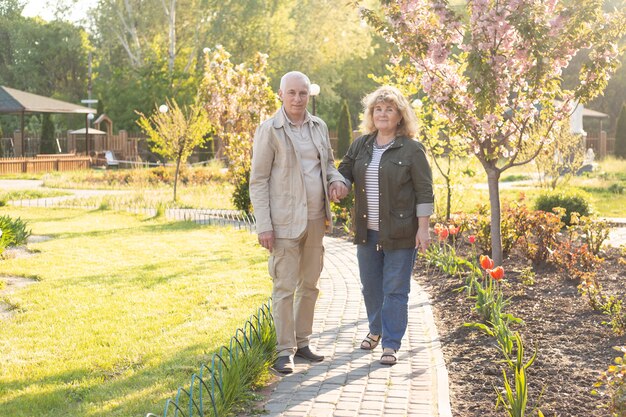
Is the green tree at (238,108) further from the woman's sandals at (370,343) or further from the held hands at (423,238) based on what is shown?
the held hands at (423,238)

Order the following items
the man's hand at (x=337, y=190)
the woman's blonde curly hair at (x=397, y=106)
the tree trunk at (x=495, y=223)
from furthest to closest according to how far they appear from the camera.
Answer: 1. the tree trunk at (x=495, y=223)
2. the woman's blonde curly hair at (x=397, y=106)
3. the man's hand at (x=337, y=190)

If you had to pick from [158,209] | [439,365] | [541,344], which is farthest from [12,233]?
[541,344]

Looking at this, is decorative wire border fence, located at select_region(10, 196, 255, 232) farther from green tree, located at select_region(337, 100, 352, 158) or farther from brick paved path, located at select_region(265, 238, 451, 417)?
green tree, located at select_region(337, 100, 352, 158)

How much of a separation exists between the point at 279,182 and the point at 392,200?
749 millimetres

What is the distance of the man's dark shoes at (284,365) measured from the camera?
493cm

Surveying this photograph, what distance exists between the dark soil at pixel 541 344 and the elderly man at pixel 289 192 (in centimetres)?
114

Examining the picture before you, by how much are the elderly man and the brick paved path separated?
291 millimetres

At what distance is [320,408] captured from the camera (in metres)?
4.31

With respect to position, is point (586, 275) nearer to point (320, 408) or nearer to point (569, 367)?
point (569, 367)

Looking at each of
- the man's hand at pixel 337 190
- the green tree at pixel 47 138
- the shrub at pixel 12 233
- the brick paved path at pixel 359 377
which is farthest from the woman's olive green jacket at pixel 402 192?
the green tree at pixel 47 138

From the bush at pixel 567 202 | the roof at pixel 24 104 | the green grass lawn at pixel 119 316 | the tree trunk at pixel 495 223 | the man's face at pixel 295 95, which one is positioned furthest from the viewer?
the roof at pixel 24 104

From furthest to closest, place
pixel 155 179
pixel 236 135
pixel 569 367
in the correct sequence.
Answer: pixel 155 179
pixel 236 135
pixel 569 367

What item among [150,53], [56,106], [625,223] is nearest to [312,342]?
[625,223]

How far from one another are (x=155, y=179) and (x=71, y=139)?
55.0 feet
